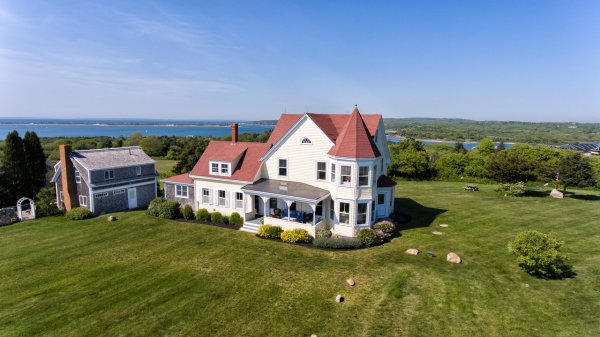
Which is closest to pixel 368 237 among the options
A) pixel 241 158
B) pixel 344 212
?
pixel 344 212

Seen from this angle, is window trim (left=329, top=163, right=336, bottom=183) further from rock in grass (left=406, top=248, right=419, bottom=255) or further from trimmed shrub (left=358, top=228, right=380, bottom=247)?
rock in grass (left=406, top=248, right=419, bottom=255)

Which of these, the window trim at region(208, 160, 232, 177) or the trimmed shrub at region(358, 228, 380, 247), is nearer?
the trimmed shrub at region(358, 228, 380, 247)

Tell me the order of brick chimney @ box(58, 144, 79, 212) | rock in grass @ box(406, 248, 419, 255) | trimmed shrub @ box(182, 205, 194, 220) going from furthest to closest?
1. brick chimney @ box(58, 144, 79, 212)
2. trimmed shrub @ box(182, 205, 194, 220)
3. rock in grass @ box(406, 248, 419, 255)

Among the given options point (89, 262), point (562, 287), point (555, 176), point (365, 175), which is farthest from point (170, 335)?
point (555, 176)

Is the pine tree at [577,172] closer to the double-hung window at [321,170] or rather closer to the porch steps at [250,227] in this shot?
the double-hung window at [321,170]

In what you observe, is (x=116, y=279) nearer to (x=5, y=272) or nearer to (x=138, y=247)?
(x=138, y=247)

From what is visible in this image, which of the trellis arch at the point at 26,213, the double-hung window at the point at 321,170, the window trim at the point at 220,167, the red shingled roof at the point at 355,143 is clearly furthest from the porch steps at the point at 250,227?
the trellis arch at the point at 26,213

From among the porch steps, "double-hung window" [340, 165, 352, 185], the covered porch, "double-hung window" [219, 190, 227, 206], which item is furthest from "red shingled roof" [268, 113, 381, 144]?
the porch steps
